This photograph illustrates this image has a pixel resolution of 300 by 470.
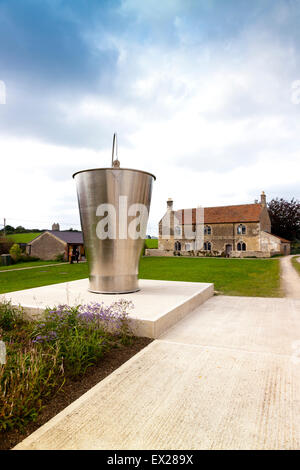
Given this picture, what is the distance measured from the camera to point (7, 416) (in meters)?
2.38

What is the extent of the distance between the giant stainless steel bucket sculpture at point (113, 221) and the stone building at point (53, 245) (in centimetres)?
2716

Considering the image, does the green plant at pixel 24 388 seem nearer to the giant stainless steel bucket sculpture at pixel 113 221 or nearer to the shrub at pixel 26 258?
the giant stainless steel bucket sculpture at pixel 113 221

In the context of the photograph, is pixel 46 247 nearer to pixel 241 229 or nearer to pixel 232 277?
pixel 241 229

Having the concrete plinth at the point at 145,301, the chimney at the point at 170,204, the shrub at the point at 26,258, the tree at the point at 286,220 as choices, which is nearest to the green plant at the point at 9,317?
the concrete plinth at the point at 145,301

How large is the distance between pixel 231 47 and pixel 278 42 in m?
1.22

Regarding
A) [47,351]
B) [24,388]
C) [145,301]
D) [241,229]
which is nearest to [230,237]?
[241,229]

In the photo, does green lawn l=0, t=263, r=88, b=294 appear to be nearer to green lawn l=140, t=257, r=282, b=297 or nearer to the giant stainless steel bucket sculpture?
green lawn l=140, t=257, r=282, b=297

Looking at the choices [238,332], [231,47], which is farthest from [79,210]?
[231,47]

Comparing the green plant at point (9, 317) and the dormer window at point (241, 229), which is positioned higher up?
the dormer window at point (241, 229)

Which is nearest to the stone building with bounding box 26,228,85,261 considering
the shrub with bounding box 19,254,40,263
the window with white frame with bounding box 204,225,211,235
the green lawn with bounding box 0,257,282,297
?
the shrub with bounding box 19,254,40,263

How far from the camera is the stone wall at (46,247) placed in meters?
35.4

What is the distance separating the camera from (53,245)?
3584 centimetres

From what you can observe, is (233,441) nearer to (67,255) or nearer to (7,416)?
(7,416)

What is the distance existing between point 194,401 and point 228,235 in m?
41.2
